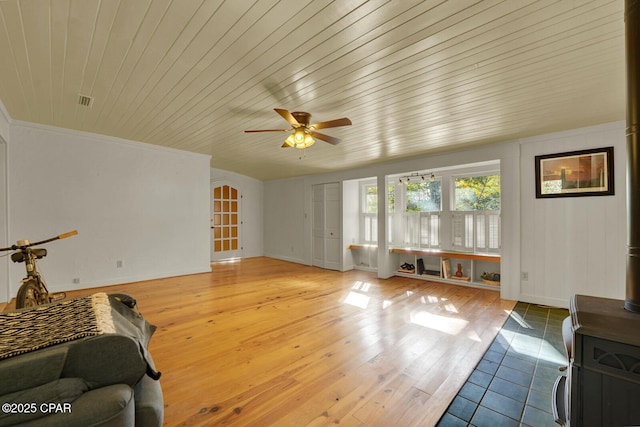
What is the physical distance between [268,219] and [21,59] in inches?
258

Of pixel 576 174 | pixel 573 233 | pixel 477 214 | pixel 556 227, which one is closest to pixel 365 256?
pixel 477 214

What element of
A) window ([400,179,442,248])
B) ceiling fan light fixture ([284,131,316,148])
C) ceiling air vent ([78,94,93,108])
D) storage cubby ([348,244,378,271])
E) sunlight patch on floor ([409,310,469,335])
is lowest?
sunlight patch on floor ([409,310,469,335])

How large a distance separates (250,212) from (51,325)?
7.53 meters

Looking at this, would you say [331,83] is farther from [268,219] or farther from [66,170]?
[268,219]

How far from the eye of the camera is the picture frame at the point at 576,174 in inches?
135

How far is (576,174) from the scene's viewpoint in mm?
3633

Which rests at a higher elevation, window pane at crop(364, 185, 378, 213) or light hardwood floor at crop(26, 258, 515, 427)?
window pane at crop(364, 185, 378, 213)

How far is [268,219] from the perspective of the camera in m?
8.59

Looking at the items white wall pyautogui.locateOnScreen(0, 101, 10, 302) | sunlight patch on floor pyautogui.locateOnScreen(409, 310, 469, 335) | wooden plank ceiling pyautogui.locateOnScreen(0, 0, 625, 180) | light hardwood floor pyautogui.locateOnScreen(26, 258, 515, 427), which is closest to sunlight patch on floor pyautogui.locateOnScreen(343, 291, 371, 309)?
light hardwood floor pyautogui.locateOnScreen(26, 258, 515, 427)

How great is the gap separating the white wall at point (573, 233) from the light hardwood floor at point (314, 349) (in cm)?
77

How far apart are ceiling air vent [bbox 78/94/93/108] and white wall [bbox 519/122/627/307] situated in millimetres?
5821

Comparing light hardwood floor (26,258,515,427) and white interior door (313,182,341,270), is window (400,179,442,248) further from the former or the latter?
white interior door (313,182,341,270)

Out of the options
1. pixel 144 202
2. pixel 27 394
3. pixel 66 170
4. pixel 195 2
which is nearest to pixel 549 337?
pixel 27 394

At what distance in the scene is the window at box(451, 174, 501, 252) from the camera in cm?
477
